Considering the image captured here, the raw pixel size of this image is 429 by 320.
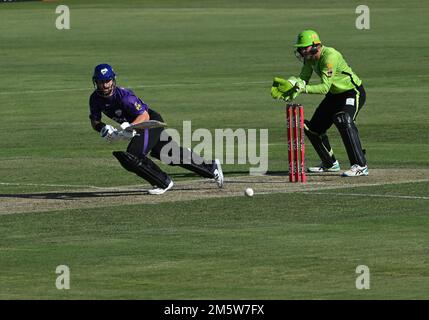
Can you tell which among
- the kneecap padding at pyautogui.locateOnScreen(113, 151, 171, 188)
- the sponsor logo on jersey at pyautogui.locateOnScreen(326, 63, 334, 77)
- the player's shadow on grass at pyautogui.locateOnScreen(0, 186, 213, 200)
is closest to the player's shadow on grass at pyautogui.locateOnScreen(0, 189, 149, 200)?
the player's shadow on grass at pyautogui.locateOnScreen(0, 186, 213, 200)

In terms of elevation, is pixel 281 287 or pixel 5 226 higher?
pixel 5 226

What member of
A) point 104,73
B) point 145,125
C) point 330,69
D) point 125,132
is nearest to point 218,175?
point 145,125

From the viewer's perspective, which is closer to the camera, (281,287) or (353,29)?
(281,287)

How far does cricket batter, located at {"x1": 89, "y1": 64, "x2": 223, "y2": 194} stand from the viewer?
19906 millimetres

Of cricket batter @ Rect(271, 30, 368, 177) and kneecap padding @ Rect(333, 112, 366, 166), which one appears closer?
cricket batter @ Rect(271, 30, 368, 177)

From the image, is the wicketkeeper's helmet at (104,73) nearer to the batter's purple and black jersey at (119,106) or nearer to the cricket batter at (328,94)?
the batter's purple and black jersey at (119,106)

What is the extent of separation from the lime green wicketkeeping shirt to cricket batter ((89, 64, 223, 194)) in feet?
7.73

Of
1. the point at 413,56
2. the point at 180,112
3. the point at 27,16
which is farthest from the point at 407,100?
the point at 27,16

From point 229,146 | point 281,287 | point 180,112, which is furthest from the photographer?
point 180,112

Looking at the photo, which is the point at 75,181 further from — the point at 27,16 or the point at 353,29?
the point at 27,16

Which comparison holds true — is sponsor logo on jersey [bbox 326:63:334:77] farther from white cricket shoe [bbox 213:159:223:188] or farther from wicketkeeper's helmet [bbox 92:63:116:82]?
wicketkeeper's helmet [bbox 92:63:116:82]

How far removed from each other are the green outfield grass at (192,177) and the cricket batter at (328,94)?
34.6 inches

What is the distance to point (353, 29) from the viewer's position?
189ft

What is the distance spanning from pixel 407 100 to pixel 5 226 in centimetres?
1753
